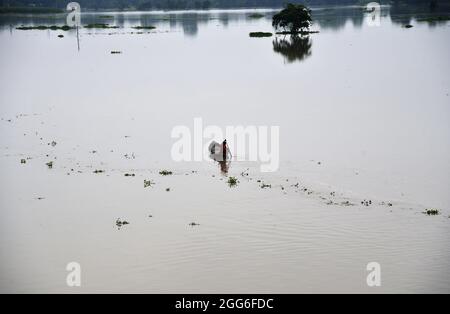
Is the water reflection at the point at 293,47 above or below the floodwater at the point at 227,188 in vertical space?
above

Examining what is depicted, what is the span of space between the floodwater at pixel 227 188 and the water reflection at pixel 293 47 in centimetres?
1738

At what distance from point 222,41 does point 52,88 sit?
5399 centimetres

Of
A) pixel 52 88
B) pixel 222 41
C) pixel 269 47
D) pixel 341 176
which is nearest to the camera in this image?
pixel 341 176

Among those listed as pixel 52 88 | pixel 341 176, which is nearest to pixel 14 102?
pixel 52 88

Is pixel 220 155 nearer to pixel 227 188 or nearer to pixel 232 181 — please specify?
pixel 232 181

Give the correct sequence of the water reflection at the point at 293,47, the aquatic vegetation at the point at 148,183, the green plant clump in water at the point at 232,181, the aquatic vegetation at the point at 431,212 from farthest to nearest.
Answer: the water reflection at the point at 293,47 → the aquatic vegetation at the point at 148,183 → the green plant clump in water at the point at 232,181 → the aquatic vegetation at the point at 431,212

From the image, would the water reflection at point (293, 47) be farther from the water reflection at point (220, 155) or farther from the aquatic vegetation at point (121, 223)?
the aquatic vegetation at point (121, 223)

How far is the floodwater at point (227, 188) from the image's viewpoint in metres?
22.7

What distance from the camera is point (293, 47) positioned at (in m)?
98.4

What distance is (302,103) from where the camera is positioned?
53.8m

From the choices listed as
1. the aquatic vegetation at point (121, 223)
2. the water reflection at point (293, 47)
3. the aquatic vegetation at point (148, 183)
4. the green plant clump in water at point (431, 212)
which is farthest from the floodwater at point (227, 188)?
the water reflection at point (293, 47)

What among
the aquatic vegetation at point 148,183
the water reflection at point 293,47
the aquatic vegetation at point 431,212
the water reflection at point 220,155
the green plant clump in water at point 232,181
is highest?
the water reflection at point 293,47
